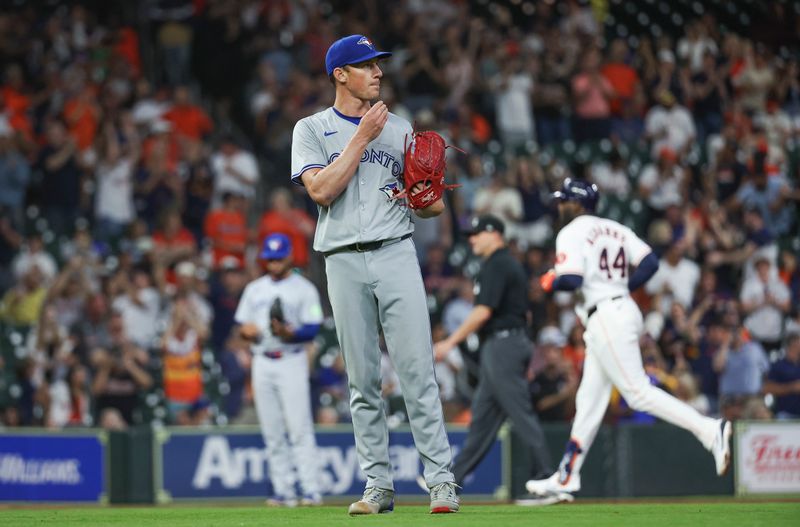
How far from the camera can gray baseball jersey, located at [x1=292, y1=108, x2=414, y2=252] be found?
6844mm

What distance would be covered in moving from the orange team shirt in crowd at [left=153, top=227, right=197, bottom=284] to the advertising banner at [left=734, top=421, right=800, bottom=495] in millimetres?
6442

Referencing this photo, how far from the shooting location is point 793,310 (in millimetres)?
16469

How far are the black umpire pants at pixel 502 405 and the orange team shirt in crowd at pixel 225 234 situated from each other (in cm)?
591

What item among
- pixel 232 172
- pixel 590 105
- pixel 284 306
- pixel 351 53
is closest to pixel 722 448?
pixel 351 53

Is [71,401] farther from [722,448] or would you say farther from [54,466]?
[722,448]

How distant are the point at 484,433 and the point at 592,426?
1764mm

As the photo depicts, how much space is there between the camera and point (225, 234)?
16.0 metres

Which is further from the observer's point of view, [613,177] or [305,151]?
[613,177]

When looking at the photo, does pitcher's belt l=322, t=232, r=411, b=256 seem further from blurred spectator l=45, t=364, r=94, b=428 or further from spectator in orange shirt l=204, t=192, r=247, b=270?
spectator in orange shirt l=204, t=192, r=247, b=270

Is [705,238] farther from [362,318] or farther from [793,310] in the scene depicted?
[362,318]

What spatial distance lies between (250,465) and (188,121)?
544cm

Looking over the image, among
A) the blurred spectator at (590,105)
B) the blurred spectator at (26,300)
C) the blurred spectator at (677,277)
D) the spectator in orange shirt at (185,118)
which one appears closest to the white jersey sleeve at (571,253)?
the blurred spectator at (677,277)

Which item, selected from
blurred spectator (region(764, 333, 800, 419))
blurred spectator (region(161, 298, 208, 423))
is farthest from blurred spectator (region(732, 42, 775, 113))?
blurred spectator (region(161, 298, 208, 423))

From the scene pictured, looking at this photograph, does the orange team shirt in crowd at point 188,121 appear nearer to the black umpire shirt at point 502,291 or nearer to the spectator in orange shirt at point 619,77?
the spectator in orange shirt at point 619,77
